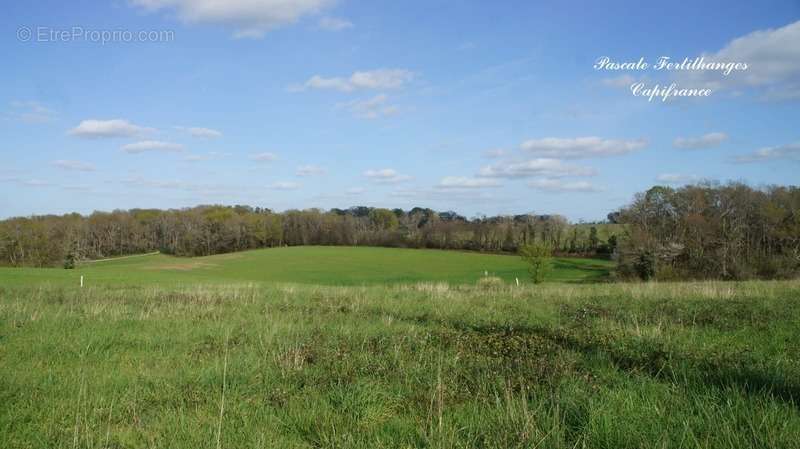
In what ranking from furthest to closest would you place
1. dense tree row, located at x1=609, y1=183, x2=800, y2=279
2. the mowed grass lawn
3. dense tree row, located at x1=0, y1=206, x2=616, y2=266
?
dense tree row, located at x1=0, y1=206, x2=616, y2=266
the mowed grass lawn
dense tree row, located at x1=609, y1=183, x2=800, y2=279

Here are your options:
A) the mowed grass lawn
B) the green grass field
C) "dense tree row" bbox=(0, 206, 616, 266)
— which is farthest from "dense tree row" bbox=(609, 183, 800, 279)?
the green grass field

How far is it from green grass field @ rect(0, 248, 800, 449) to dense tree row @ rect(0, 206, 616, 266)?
261ft

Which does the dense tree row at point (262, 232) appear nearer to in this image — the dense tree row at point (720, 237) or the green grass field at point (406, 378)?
the dense tree row at point (720, 237)

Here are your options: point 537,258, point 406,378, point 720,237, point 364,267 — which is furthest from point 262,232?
point 406,378

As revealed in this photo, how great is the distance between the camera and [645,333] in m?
7.77

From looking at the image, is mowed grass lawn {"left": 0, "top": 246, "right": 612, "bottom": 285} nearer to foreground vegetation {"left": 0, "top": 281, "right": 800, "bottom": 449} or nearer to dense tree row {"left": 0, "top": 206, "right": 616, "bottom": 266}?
dense tree row {"left": 0, "top": 206, "right": 616, "bottom": 266}

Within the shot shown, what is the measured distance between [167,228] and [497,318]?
126m

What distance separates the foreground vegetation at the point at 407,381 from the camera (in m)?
4.16

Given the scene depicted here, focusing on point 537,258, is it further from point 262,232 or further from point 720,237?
point 262,232

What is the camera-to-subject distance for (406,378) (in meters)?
5.79

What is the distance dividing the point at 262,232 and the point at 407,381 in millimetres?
121496

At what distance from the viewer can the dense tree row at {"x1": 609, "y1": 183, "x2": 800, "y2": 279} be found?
56312 millimetres

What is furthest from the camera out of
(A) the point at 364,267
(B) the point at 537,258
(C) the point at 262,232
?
(C) the point at 262,232

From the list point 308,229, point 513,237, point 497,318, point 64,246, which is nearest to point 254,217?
point 308,229
